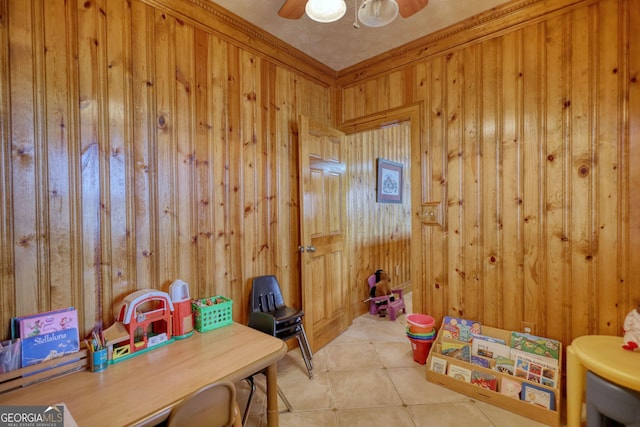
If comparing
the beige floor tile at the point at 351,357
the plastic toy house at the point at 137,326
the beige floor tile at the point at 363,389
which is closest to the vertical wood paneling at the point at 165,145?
the plastic toy house at the point at 137,326

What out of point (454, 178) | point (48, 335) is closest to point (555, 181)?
point (454, 178)

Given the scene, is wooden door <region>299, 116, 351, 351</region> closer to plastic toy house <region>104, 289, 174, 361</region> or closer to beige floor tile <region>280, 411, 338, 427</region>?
beige floor tile <region>280, 411, 338, 427</region>

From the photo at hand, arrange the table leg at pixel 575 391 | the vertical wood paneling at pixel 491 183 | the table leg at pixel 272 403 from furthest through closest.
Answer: the vertical wood paneling at pixel 491 183 → the table leg at pixel 575 391 → the table leg at pixel 272 403

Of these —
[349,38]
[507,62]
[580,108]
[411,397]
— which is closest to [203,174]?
[349,38]

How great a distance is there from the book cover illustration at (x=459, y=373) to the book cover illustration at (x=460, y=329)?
0.27 metres

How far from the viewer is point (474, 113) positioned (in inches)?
91.1

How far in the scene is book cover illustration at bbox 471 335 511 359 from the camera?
2037 mm

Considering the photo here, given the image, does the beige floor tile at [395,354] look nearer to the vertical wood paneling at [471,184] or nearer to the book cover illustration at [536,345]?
the vertical wood paneling at [471,184]

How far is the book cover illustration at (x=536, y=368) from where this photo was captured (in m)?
1.81

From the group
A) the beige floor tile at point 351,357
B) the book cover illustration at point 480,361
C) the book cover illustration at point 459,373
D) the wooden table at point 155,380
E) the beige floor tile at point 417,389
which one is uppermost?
the wooden table at point 155,380

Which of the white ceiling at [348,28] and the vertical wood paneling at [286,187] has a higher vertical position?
the white ceiling at [348,28]

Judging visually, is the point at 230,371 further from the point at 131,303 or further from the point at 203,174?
the point at 203,174

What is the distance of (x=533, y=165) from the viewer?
81.8 inches

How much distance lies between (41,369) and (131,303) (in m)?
0.40
